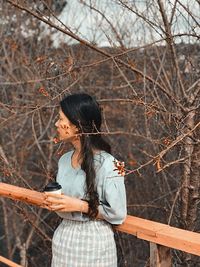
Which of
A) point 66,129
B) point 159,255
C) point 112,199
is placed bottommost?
point 159,255

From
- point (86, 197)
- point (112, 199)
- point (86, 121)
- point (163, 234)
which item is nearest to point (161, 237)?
point (163, 234)

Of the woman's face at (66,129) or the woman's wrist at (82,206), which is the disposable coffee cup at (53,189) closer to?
the woman's wrist at (82,206)

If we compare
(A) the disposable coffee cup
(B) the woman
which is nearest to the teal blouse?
(B) the woman

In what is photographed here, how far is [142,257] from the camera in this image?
418 centimetres

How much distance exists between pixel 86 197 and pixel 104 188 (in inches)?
3.7

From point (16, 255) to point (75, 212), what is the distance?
506 centimetres

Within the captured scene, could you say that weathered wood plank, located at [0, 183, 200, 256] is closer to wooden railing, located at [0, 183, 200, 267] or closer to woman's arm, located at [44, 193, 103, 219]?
wooden railing, located at [0, 183, 200, 267]

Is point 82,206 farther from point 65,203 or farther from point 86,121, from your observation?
point 86,121

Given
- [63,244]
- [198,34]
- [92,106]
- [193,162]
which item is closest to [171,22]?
[198,34]

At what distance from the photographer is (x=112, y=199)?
1675 mm

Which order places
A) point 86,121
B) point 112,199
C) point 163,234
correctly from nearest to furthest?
point 163,234
point 112,199
point 86,121

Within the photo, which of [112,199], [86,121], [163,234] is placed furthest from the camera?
[86,121]

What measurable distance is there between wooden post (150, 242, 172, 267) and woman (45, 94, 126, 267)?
0.16 meters

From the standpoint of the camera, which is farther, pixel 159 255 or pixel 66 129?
pixel 66 129
